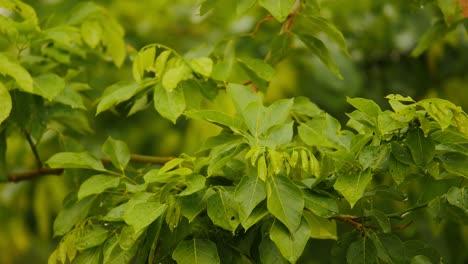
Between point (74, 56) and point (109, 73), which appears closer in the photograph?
point (74, 56)

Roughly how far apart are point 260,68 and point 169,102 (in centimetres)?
22

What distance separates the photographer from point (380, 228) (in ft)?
4.33

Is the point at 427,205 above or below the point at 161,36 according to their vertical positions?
above

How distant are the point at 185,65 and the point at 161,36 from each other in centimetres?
160

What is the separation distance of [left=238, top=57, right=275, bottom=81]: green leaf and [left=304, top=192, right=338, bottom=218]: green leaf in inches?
13.8

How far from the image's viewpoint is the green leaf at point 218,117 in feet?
4.11

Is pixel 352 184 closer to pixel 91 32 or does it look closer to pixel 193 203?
pixel 193 203

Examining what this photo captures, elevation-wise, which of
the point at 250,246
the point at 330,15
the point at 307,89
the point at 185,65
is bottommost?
the point at 307,89

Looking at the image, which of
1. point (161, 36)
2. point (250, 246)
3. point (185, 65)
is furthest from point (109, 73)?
point (250, 246)

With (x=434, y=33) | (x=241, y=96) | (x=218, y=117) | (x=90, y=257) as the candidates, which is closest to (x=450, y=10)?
(x=434, y=33)

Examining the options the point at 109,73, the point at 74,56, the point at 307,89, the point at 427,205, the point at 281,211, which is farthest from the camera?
the point at 307,89

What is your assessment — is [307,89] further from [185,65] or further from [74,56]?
[185,65]

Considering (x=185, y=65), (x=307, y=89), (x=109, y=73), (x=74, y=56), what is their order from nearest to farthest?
(x=185, y=65)
(x=74, y=56)
(x=109, y=73)
(x=307, y=89)

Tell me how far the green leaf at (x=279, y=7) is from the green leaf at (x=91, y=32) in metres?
0.48
